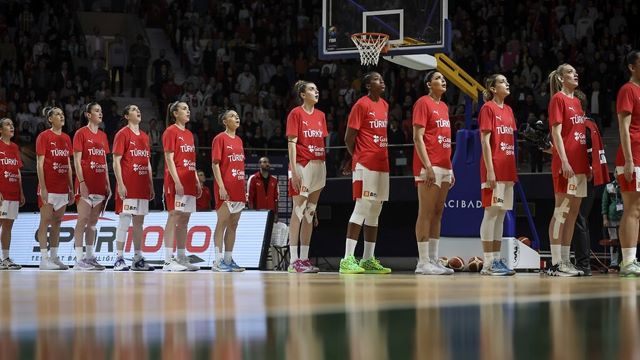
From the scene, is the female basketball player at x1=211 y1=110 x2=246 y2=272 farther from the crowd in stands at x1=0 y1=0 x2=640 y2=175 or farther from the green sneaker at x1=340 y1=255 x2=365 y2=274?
the crowd in stands at x1=0 y1=0 x2=640 y2=175

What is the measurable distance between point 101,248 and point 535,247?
263 inches

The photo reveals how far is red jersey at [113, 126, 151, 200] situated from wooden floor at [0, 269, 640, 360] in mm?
6735

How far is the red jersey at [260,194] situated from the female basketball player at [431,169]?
6.53 metres

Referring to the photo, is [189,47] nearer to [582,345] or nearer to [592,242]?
[592,242]

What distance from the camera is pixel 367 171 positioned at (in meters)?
9.99

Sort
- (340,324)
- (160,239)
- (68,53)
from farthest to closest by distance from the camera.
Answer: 1. (68,53)
2. (160,239)
3. (340,324)

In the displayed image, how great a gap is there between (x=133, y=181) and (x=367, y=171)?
3.56 metres

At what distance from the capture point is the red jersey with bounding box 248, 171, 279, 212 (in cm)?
1616

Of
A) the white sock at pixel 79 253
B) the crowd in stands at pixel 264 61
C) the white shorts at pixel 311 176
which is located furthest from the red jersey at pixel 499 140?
the crowd in stands at pixel 264 61

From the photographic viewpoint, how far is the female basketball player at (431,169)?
9.65m

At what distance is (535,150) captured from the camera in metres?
16.7

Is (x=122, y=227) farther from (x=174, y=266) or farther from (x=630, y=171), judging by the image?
(x=630, y=171)

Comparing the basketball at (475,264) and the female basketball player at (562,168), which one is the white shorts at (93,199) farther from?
the female basketball player at (562,168)

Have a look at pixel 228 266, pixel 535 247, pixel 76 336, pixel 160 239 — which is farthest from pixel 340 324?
pixel 160 239
